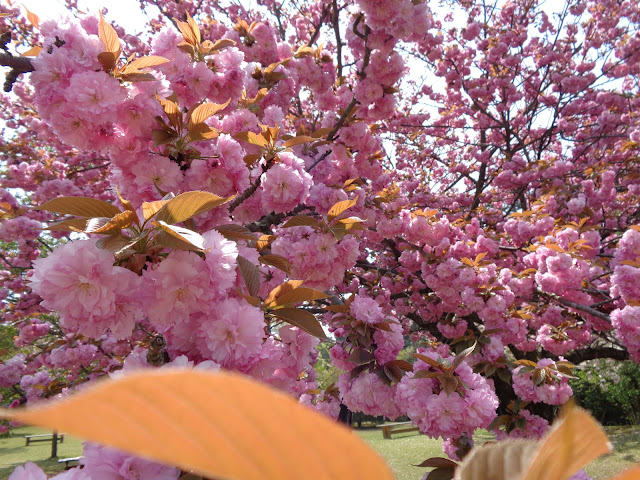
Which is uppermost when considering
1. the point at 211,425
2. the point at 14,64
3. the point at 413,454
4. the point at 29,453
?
the point at 14,64

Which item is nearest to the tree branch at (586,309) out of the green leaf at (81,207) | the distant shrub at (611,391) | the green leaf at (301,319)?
the green leaf at (301,319)

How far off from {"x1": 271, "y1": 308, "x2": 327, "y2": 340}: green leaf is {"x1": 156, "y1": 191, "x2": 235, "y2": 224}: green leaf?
0.48 meters

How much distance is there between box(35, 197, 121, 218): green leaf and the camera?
1.05 metres

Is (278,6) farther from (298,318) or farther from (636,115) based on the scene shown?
(298,318)

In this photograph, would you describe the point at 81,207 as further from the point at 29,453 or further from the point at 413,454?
the point at 29,453

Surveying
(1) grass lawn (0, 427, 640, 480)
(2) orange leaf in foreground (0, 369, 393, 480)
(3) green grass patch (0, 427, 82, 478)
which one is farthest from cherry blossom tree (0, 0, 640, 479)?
(3) green grass patch (0, 427, 82, 478)

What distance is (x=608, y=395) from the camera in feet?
36.8

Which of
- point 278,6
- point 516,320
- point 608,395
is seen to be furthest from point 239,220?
point 608,395

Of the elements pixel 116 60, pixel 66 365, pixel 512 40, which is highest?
pixel 512 40

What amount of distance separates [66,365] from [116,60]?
434cm

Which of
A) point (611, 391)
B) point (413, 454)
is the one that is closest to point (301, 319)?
point (413, 454)

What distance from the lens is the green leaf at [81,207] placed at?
3.44 ft

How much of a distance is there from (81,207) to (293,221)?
933mm

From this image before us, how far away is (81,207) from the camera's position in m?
1.09
